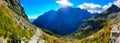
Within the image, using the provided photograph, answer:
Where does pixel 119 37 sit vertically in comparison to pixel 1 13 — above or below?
below

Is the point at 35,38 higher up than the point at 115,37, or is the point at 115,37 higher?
the point at 115,37

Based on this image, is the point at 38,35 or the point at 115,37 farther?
the point at 115,37

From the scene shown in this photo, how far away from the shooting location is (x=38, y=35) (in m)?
10.1

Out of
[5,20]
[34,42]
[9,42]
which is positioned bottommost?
[34,42]

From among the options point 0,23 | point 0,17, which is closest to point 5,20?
point 0,17

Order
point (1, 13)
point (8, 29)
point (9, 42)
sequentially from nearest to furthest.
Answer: point (9, 42)
point (8, 29)
point (1, 13)

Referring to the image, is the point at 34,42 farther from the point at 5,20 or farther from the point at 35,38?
the point at 5,20

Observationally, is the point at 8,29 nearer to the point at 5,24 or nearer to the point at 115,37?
the point at 5,24

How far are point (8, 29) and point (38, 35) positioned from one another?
423 ft

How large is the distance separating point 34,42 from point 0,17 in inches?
6050

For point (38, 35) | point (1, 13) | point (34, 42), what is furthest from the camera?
point (1, 13)

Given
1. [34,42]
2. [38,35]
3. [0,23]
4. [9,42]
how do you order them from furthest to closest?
[0,23]
[9,42]
[38,35]
[34,42]

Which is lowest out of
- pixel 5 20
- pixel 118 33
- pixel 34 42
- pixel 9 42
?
pixel 34 42

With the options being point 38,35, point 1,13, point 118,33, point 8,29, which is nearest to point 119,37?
point 118,33
